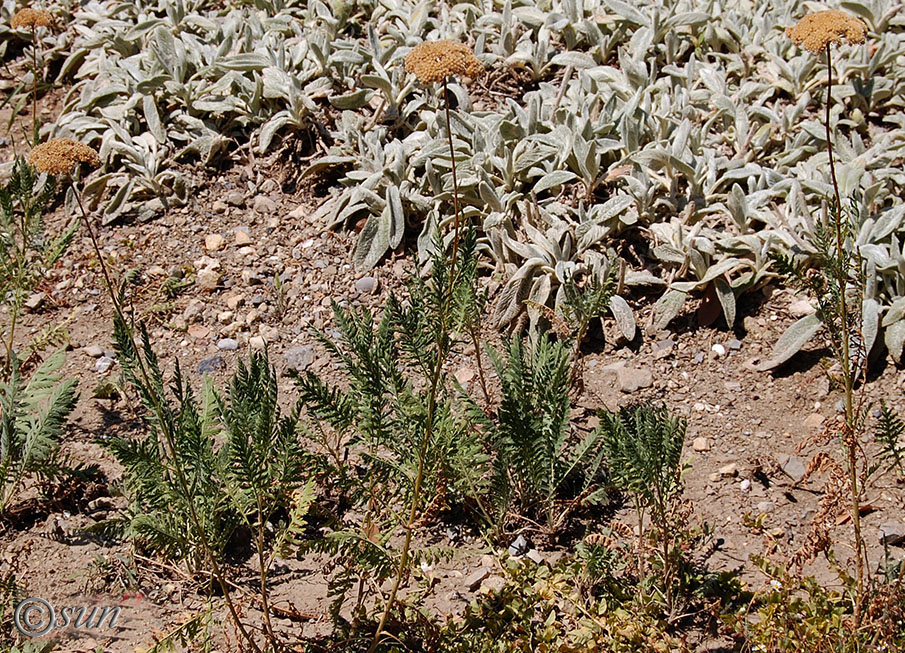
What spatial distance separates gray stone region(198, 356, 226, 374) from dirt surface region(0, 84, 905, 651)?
0.04 ft

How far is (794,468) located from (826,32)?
1667 millimetres

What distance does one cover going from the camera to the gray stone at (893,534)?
3.06 meters

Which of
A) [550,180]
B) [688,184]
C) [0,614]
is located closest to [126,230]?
[550,180]

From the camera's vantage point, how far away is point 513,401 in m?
3.08

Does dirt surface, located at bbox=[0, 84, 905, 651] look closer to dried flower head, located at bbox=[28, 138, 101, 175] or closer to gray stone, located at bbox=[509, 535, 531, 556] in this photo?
gray stone, located at bbox=[509, 535, 531, 556]

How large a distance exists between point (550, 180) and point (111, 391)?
2234 mm

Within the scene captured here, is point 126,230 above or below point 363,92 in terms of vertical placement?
below

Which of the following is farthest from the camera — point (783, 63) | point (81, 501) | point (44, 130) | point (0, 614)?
point (44, 130)

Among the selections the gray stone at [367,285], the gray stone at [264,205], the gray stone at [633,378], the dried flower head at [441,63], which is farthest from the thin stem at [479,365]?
the gray stone at [264,205]

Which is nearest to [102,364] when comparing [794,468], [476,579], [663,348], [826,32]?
[476,579]

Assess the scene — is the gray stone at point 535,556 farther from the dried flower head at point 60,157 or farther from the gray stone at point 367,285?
the dried flower head at point 60,157

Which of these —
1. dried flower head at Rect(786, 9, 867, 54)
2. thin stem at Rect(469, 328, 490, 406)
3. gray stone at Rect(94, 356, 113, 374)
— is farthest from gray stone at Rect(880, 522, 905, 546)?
gray stone at Rect(94, 356, 113, 374)

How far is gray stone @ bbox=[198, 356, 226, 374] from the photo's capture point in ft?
13.3

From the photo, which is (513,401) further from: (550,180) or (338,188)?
(338,188)
